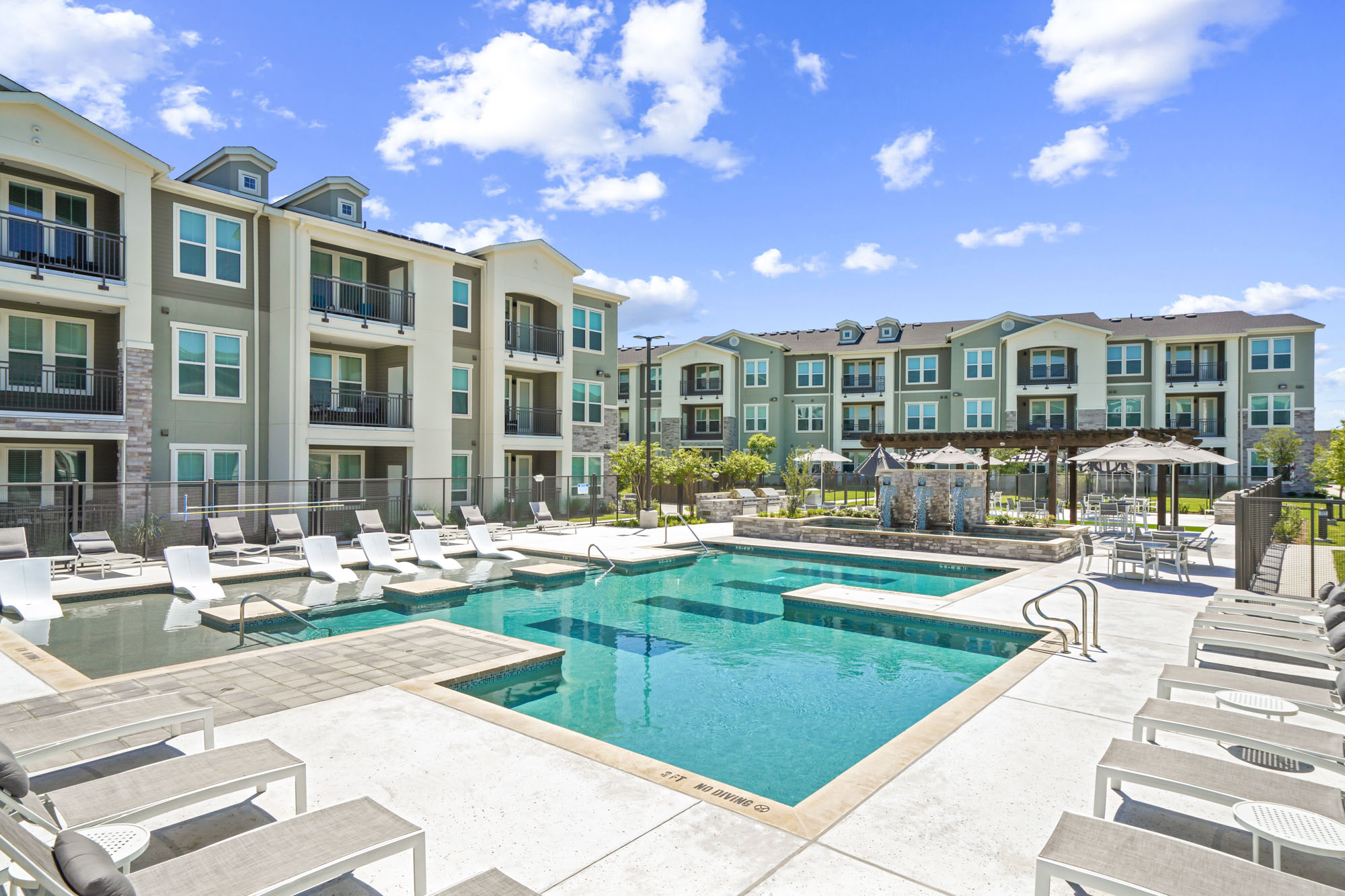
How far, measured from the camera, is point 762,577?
634 inches

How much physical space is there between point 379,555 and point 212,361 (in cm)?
883

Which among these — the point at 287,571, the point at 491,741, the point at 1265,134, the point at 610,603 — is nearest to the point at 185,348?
the point at 287,571

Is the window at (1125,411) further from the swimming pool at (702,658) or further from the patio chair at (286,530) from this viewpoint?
the patio chair at (286,530)

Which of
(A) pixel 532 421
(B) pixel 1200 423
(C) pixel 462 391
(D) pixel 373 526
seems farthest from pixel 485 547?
(B) pixel 1200 423

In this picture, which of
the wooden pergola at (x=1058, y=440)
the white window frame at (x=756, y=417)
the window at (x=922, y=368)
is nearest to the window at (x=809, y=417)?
the white window frame at (x=756, y=417)

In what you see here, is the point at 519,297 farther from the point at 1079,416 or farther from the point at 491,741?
the point at 1079,416

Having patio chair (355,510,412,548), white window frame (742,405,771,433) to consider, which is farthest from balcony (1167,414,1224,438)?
patio chair (355,510,412,548)

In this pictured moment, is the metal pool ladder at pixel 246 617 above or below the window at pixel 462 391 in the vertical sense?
below

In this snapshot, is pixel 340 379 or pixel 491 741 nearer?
pixel 491 741

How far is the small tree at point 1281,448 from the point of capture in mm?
37000

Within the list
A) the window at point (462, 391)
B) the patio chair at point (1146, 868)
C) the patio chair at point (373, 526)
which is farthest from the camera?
the window at point (462, 391)

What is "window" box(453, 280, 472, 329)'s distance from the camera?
25875 millimetres

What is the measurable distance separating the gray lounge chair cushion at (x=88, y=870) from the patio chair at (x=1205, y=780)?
484cm

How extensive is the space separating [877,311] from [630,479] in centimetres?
2752
